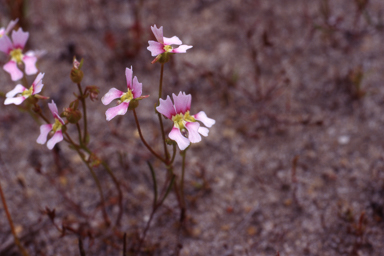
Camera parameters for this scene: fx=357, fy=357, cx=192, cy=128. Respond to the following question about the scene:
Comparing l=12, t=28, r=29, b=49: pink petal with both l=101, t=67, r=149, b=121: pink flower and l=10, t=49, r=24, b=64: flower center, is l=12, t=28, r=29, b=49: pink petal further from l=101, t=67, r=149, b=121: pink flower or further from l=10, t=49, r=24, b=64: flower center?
l=101, t=67, r=149, b=121: pink flower

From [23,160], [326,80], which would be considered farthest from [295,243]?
[23,160]

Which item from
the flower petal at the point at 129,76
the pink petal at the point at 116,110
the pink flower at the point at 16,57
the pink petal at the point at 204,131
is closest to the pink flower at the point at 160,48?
the flower petal at the point at 129,76

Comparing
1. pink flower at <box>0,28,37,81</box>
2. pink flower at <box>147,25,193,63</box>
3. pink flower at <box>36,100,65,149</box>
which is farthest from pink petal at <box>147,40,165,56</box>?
pink flower at <box>0,28,37,81</box>

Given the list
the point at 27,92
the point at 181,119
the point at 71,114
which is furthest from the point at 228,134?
the point at 27,92

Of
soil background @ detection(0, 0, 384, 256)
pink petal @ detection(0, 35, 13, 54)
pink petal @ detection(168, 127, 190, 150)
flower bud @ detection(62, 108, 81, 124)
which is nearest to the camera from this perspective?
pink petal @ detection(168, 127, 190, 150)

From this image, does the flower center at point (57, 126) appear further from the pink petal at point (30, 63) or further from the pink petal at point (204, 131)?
the pink petal at point (204, 131)

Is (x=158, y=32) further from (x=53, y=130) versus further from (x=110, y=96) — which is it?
(x=53, y=130)
